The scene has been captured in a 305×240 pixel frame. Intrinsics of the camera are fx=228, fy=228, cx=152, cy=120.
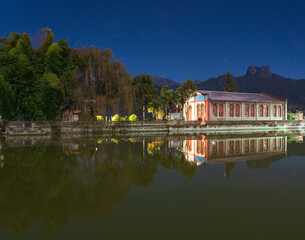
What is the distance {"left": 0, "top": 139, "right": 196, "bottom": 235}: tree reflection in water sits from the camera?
5539 millimetres

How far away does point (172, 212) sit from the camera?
5.63 m

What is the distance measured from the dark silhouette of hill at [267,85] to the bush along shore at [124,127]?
10781 centimetres

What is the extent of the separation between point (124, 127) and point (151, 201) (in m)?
27.4

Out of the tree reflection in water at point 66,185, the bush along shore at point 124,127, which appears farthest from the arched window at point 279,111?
the tree reflection in water at point 66,185

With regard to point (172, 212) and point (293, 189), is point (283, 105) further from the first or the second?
point (172, 212)

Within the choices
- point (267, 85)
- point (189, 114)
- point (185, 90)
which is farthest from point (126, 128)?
point (267, 85)

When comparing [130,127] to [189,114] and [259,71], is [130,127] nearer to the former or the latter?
[189,114]

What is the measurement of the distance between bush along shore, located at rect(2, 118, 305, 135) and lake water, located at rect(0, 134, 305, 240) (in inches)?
786

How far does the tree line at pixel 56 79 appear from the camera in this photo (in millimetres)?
29094

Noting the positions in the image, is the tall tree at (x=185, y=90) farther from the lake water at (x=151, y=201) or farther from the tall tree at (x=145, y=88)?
the lake water at (x=151, y=201)

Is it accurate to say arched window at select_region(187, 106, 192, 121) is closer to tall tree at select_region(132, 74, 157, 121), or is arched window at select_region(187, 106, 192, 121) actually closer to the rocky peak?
tall tree at select_region(132, 74, 157, 121)

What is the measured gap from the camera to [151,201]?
639cm

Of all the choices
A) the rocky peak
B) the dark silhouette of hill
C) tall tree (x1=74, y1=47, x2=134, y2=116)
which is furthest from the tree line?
the rocky peak

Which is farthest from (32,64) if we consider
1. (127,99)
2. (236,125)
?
(236,125)
